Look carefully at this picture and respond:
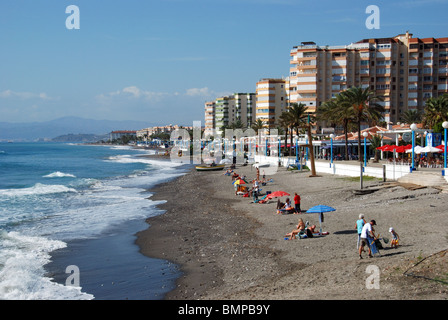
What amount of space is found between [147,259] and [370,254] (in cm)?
844

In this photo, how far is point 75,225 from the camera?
79.3ft

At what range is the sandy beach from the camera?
35.6 ft

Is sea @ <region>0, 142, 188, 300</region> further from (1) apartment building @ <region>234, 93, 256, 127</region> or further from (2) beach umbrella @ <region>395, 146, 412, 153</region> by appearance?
(1) apartment building @ <region>234, 93, 256, 127</region>

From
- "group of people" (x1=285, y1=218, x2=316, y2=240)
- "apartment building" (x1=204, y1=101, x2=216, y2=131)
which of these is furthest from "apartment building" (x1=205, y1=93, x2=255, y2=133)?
"group of people" (x1=285, y1=218, x2=316, y2=240)

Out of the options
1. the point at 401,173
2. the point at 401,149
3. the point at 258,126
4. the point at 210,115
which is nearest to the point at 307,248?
the point at 401,173

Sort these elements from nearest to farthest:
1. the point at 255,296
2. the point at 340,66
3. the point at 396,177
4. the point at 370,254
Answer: the point at 255,296
the point at 370,254
the point at 396,177
the point at 340,66

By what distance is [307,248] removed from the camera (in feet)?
52.3

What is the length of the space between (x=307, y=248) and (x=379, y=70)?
75.5 metres

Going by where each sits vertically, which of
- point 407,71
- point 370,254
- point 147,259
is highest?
point 407,71

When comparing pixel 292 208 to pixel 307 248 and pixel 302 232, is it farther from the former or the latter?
pixel 307 248

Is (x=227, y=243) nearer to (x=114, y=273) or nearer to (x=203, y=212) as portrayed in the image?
(x=114, y=273)

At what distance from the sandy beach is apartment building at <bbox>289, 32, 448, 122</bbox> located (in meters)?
54.5
